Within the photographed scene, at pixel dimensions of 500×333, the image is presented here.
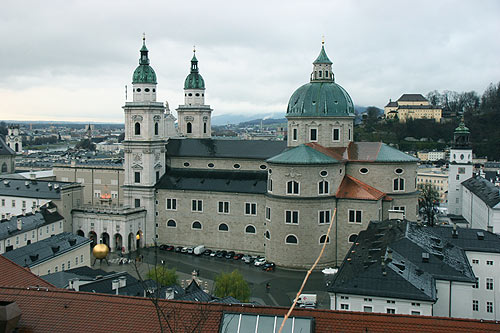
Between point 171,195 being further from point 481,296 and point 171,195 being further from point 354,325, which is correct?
point 354,325

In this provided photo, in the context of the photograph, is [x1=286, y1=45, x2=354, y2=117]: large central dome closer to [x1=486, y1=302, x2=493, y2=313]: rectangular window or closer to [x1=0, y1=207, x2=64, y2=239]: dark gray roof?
[x1=486, y1=302, x2=493, y2=313]: rectangular window

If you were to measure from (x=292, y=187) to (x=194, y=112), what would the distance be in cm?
2419

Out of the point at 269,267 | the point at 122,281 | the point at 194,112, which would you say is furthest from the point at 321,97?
the point at 122,281

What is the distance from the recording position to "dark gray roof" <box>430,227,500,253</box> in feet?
116

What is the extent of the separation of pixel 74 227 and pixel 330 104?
29076 millimetres

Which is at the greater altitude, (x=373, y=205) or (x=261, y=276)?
(x=373, y=205)

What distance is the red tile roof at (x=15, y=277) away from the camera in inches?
852

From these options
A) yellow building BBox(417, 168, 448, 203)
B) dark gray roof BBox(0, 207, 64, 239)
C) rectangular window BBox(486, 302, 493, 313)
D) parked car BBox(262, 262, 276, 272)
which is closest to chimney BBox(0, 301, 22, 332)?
rectangular window BBox(486, 302, 493, 313)

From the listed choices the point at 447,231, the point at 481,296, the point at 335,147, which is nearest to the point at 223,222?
the point at 335,147

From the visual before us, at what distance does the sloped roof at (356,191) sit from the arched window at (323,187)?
127 centimetres

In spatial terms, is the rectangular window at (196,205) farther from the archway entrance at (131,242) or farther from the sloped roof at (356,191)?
the sloped roof at (356,191)

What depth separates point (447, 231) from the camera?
126 ft

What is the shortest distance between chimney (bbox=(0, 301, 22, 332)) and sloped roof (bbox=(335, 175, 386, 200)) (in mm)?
35962

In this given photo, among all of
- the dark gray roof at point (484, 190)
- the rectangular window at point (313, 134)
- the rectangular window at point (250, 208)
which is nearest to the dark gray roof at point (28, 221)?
the rectangular window at point (250, 208)
